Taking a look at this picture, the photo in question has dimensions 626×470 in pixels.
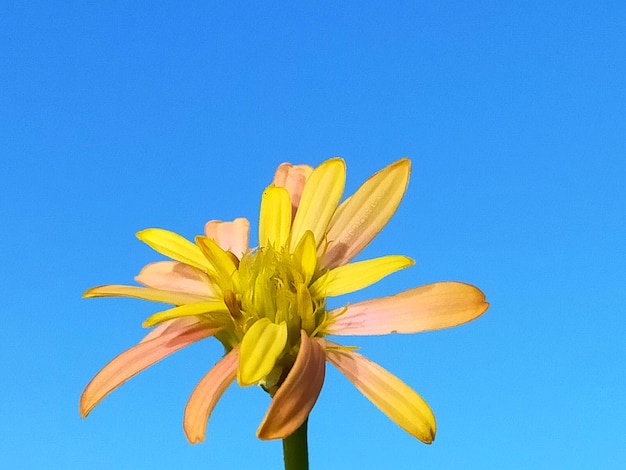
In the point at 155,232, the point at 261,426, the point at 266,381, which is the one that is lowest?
the point at 261,426

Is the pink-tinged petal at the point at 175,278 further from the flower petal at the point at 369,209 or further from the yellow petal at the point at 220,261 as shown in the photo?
the flower petal at the point at 369,209

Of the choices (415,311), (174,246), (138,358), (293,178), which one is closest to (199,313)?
(138,358)

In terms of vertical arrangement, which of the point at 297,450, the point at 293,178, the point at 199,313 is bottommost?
the point at 297,450

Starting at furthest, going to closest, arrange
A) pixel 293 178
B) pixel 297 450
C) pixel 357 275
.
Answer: pixel 293 178 → pixel 357 275 → pixel 297 450

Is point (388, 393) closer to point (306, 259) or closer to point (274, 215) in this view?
point (306, 259)

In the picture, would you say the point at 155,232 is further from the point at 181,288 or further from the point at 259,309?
the point at 259,309

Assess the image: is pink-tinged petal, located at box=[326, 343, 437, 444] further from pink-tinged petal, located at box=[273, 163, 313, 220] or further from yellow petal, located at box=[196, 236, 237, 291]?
pink-tinged petal, located at box=[273, 163, 313, 220]

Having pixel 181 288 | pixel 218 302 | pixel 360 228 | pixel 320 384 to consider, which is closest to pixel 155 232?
pixel 181 288
